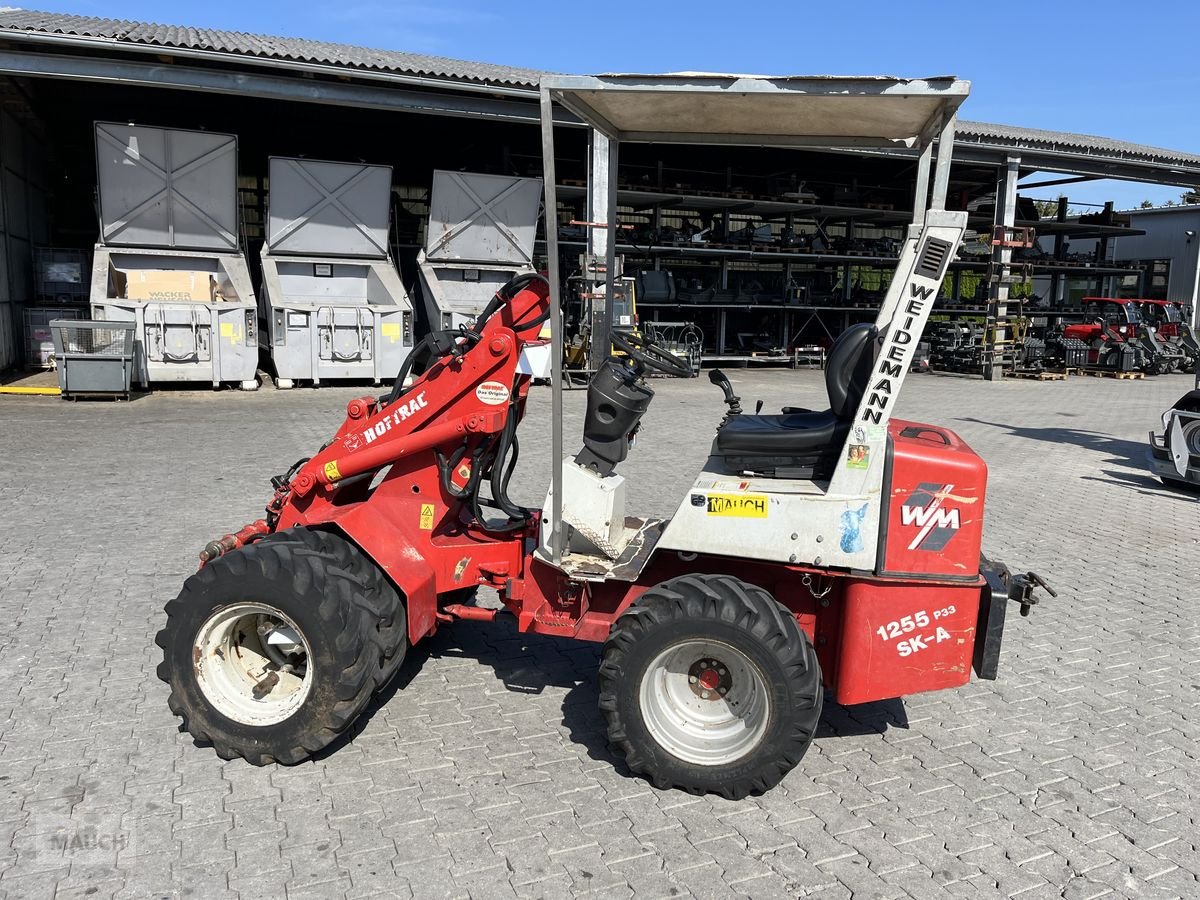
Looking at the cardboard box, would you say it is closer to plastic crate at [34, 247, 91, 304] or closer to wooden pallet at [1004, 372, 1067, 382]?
plastic crate at [34, 247, 91, 304]

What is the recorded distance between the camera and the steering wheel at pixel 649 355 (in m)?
3.68

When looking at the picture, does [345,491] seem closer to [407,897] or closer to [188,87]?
[407,897]

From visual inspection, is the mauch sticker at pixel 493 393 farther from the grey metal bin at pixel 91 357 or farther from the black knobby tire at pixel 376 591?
the grey metal bin at pixel 91 357

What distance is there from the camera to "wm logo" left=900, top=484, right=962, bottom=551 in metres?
3.30

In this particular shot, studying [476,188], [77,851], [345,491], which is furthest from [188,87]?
[77,851]

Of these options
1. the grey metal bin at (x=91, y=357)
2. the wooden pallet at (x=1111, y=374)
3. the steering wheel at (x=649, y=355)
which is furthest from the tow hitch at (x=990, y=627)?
the wooden pallet at (x=1111, y=374)

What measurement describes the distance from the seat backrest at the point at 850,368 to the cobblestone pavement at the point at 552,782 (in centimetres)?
144

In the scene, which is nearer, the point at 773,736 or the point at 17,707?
the point at 773,736

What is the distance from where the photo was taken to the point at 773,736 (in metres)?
3.23

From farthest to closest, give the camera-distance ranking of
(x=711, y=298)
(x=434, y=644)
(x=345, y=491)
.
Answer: (x=711, y=298)
(x=434, y=644)
(x=345, y=491)

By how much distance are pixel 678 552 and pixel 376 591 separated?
3.91 feet

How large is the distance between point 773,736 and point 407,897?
4.30 ft

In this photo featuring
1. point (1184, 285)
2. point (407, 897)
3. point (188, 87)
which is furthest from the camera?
point (1184, 285)

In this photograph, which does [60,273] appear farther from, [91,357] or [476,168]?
[476,168]
